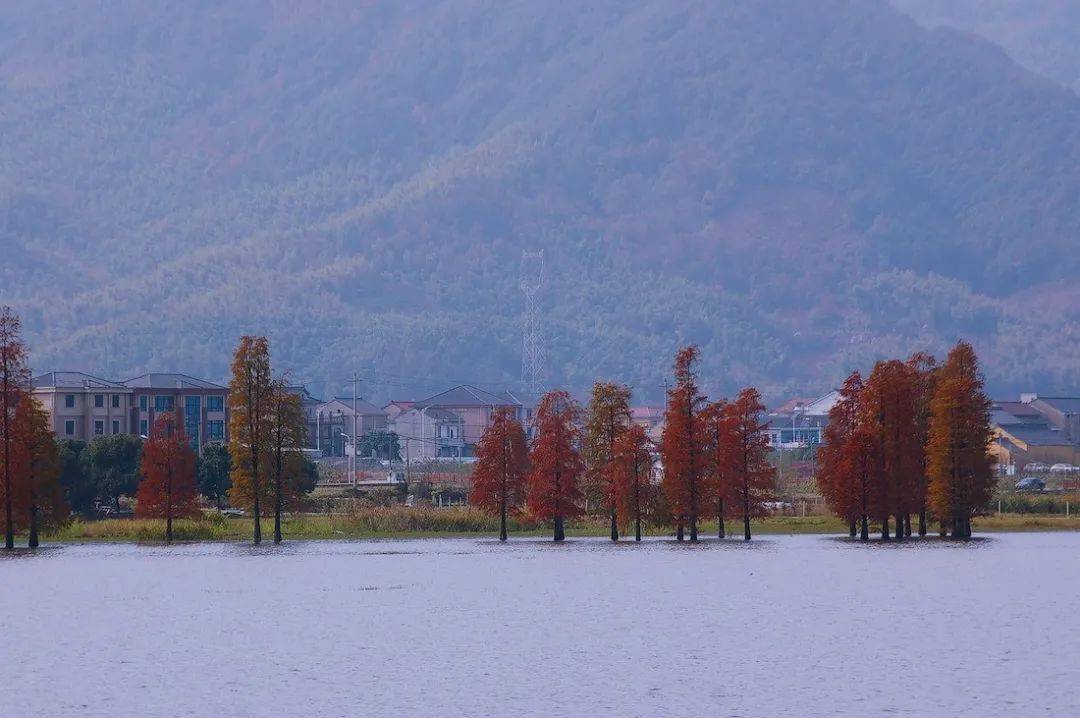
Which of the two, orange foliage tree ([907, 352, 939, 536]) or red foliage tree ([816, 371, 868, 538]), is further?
orange foliage tree ([907, 352, 939, 536])

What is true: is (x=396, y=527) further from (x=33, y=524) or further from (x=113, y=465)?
(x=113, y=465)

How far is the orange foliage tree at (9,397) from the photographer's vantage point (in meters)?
118

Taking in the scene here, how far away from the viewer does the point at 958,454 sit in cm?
11831

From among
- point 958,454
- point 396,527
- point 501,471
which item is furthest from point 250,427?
point 958,454

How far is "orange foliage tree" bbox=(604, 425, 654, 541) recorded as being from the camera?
12088 cm

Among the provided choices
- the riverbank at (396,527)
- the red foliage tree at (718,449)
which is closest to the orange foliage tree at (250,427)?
the riverbank at (396,527)

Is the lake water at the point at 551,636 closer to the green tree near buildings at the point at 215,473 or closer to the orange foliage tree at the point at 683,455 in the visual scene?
the orange foliage tree at the point at 683,455

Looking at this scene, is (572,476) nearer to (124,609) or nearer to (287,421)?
(287,421)

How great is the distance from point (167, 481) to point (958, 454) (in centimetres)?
5010

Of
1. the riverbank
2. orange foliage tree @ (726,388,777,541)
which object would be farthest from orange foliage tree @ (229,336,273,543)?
orange foliage tree @ (726,388,777,541)

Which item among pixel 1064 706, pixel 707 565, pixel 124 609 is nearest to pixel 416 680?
pixel 1064 706

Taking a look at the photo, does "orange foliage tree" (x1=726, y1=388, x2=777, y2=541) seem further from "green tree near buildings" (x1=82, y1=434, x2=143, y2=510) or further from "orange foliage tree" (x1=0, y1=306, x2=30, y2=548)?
"green tree near buildings" (x1=82, y1=434, x2=143, y2=510)

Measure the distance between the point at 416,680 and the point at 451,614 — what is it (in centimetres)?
1870

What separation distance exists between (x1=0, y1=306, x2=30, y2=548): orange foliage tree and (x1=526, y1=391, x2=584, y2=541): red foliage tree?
32039 mm
